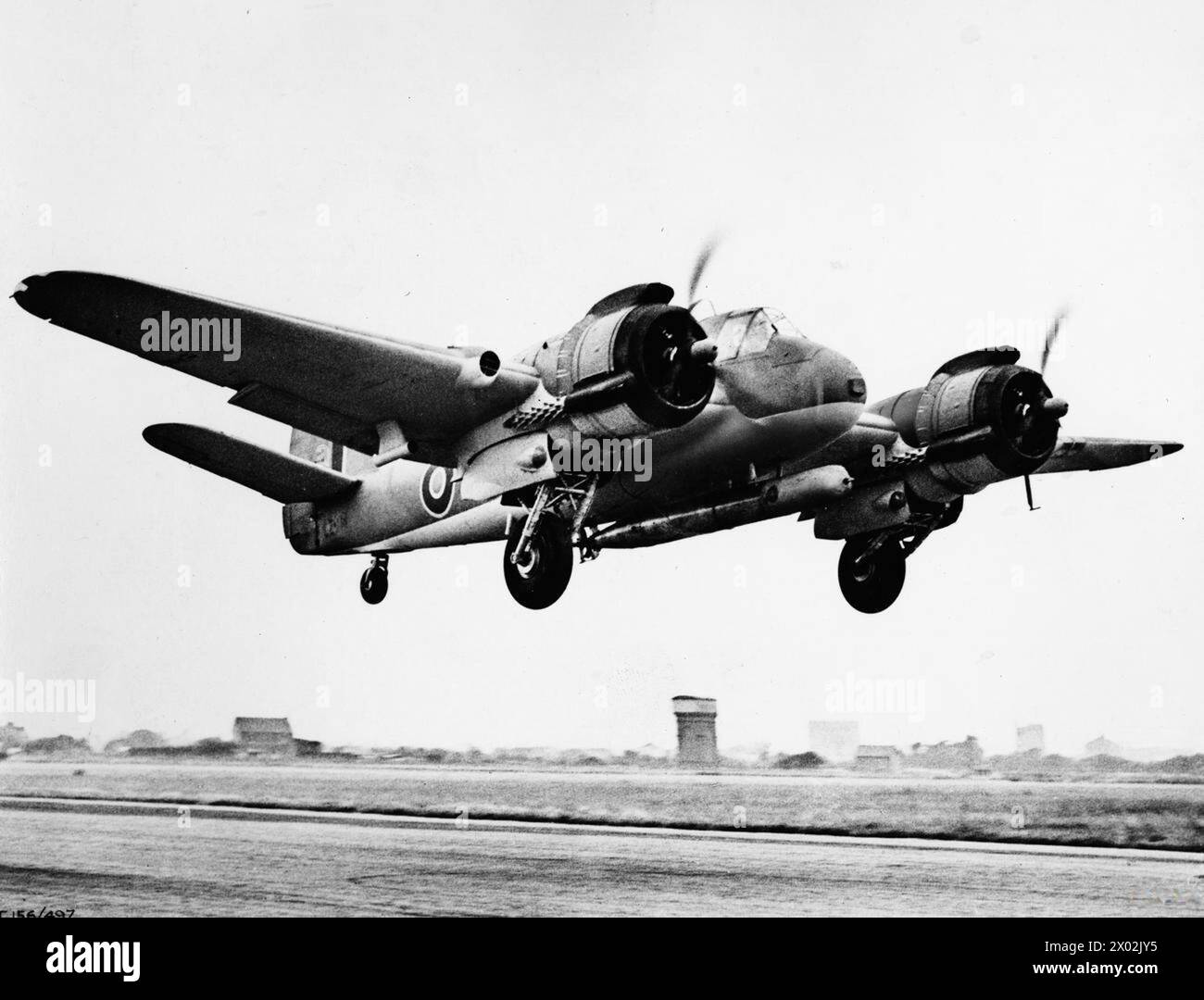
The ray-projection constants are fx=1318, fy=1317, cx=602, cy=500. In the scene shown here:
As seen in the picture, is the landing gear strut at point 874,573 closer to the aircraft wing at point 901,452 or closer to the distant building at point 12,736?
the aircraft wing at point 901,452

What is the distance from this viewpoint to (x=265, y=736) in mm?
23578

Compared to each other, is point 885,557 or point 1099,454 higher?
point 1099,454

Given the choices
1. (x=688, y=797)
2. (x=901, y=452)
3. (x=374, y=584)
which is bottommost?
(x=688, y=797)

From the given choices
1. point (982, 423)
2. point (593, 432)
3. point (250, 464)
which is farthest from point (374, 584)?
point (982, 423)

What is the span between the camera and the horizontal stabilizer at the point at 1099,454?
23.6m

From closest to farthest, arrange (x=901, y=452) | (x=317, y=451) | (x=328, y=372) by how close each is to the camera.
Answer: (x=328, y=372) → (x=901, y=452) → (x=317, y=451)

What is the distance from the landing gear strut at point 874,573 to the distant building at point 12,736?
543 inches

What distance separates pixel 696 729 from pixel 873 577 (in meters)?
4.19

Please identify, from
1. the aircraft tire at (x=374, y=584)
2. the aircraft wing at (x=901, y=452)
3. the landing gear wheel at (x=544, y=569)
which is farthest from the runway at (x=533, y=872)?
the aircraft wing at (x=901, y=452)

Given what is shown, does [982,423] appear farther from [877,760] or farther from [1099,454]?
[877,760]

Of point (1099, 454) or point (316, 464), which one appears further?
point (316, 464)

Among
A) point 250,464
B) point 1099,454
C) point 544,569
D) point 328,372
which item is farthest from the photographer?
point 1099,454
